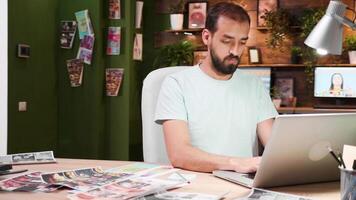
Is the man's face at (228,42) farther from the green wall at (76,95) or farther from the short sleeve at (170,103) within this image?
the green wall at (76,95)

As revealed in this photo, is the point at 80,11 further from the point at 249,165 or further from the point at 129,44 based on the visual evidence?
the point at 249,165

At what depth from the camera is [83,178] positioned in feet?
4.88

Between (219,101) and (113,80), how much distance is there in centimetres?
320

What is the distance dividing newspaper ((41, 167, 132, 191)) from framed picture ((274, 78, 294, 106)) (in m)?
3.87

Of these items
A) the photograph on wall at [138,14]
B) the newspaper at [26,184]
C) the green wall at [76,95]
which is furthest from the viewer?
the photograph on wall at [138,14]

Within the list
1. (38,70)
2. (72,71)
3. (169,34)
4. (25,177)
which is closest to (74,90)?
(72,71)

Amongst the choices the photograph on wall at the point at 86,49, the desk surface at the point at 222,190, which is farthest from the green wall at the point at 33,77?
the desk surface at the point at 222,190

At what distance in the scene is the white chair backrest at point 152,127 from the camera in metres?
2.13

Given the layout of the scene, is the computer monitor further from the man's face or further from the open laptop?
the open laptop

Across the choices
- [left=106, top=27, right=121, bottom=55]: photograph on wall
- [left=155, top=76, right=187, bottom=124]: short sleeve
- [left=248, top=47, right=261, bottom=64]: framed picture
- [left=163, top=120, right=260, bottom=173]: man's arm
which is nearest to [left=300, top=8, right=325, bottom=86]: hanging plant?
[left=248, top=47, right=261, bottom=64]: framed picture

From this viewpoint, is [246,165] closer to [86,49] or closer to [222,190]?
[222,190]

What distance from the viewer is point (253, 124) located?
214cm

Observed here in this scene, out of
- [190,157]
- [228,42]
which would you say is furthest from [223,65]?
[190,157]

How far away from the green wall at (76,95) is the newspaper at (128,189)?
325 cm
